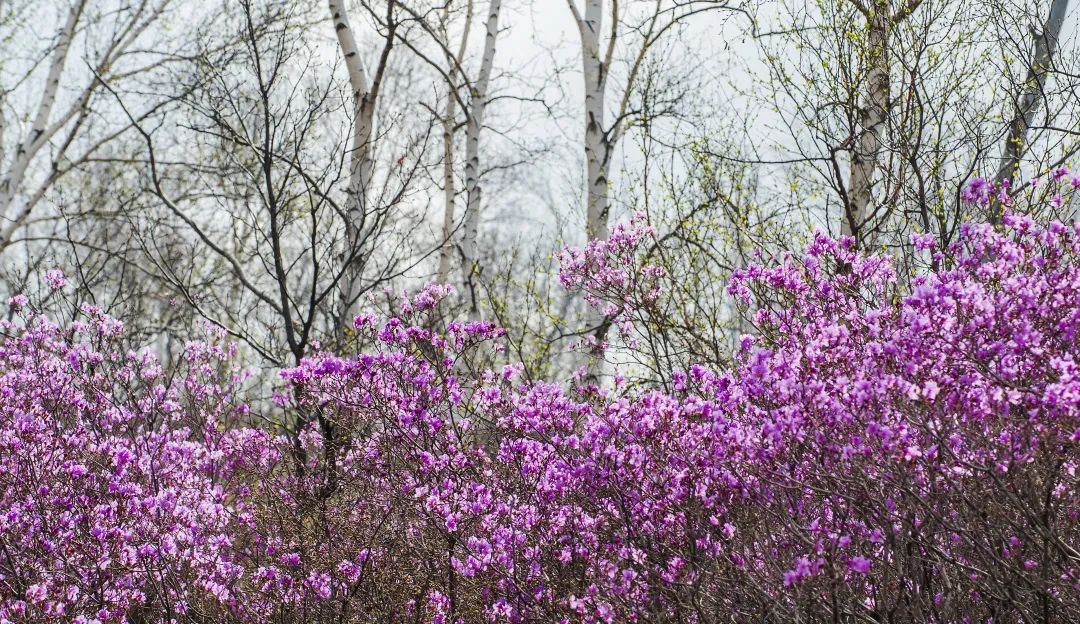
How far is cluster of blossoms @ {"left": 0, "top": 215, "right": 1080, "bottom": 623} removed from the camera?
9.52ft

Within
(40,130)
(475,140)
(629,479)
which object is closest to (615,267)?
(629,479)

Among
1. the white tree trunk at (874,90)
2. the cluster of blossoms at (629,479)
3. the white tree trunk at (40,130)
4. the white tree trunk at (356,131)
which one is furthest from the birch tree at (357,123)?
the white tree trunk at (40,130)

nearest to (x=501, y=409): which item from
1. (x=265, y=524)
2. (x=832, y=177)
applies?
(x=265, y=524)

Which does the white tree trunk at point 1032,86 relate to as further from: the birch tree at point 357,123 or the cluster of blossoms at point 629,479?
the birch tree at point 357,123

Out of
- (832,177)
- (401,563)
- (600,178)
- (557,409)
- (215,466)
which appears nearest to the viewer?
(557,409)

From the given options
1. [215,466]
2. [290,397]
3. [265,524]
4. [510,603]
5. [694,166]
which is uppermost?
[694,166]

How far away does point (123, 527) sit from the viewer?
14.0 feet

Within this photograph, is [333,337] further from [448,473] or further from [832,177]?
[832,177]

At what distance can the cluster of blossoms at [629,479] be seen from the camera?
2.90 metres

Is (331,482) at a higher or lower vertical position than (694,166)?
lower

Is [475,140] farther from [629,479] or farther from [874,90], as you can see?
[629,479]

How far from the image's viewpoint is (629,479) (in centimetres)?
374

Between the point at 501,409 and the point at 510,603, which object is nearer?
the point at 510,603

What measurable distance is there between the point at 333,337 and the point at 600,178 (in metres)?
3.74
